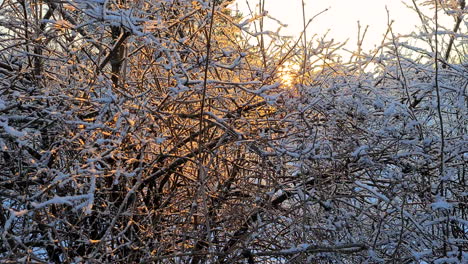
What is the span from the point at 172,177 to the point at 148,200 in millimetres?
301

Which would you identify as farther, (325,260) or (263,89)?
(325,260)

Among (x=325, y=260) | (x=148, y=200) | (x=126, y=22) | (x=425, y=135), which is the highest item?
(x=126, y=22)

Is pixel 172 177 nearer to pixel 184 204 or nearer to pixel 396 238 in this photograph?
pixel 184 204

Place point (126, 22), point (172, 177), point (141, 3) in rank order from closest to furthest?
1. point (126, 22)
2. point (141, 3)
3. point (172, 177)

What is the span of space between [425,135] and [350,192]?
654 mm

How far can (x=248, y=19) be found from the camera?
2.90 meters

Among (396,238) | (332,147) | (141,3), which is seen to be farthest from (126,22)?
(396,238)

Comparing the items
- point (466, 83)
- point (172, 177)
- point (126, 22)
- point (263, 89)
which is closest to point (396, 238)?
point (466, 83)

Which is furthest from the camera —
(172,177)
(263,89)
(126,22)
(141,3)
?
(172,177)

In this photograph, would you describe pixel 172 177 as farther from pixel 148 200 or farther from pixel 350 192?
pixel 350 192

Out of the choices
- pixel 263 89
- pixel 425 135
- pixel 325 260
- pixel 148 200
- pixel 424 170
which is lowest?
pixel 325 260

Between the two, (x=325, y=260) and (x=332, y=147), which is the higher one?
Result: (x=332, y=147)

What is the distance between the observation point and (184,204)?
355 centimetres

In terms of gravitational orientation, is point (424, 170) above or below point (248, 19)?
below
